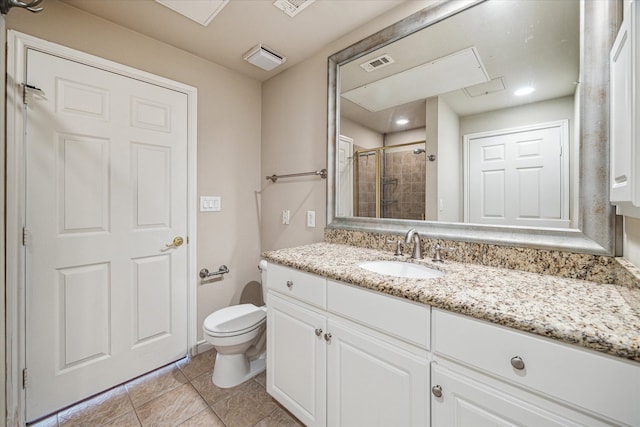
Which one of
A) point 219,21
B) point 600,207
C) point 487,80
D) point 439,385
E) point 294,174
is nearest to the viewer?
point 439,385

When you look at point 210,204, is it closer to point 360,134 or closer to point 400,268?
point 360,134

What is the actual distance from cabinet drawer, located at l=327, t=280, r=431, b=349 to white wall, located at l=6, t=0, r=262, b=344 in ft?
4.45

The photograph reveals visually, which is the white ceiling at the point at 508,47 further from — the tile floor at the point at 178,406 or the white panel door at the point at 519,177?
the tile floor at the point at 178,406

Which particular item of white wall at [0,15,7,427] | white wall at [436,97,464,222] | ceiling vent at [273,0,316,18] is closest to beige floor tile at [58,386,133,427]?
white wall at [0,15,7,427]

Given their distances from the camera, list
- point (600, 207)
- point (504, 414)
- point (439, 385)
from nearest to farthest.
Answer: point (504, 414) → point (439, 385) → point (600, 207)

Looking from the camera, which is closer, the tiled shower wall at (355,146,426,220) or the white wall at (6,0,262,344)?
the tiled shower wall at (355,146,426,220)

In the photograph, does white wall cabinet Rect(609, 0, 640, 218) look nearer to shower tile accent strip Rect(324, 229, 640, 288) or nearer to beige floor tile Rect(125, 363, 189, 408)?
shower tile accent strip Rect(324, 229, 640, 288)

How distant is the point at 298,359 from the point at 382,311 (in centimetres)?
59

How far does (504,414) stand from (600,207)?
0.83 m

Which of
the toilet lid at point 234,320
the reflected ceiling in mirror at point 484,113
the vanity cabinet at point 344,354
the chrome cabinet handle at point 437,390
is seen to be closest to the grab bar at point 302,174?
the reflected ceiling in mirror at point 484,113

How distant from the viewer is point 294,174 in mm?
2152

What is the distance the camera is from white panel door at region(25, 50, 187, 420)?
4.70 feet

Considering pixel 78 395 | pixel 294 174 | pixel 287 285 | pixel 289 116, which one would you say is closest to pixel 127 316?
pixel 78 395

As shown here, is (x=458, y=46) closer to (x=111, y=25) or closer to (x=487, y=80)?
(x=487, y=80)
